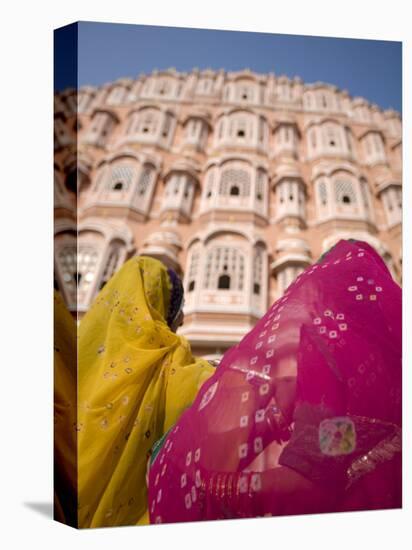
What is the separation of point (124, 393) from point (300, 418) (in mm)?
822

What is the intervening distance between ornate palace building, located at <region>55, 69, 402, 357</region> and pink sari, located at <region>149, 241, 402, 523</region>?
4.84 feet

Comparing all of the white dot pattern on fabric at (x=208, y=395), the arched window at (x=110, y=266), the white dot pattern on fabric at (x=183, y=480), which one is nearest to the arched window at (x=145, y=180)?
the arched window at (x=110, y=266)

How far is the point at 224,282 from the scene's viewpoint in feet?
15.8

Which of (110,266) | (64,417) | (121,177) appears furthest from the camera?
(121,177)

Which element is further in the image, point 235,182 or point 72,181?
point 235,182

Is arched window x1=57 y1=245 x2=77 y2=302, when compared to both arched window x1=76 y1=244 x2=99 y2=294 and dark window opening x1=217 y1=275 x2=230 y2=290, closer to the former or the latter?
arched window x1=76 y1=244 x2=99 y2=294

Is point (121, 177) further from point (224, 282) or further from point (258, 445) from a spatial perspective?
point (258, 445)

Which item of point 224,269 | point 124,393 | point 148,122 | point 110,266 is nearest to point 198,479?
point 124,393

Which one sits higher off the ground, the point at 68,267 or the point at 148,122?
the point at 148,122

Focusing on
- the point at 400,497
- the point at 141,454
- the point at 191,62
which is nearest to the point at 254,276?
the point at 191,62

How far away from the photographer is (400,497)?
283 centimetres

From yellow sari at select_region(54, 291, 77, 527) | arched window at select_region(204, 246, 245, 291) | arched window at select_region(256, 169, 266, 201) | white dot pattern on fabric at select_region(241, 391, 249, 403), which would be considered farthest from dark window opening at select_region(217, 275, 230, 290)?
white dot pattern on fabric at select_region(241, 391, 249, 403)

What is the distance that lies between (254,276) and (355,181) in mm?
1687

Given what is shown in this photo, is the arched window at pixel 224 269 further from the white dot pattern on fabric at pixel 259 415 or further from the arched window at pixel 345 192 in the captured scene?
the white dot pattern on fabric at pixel 259 415
